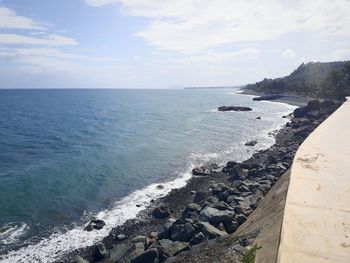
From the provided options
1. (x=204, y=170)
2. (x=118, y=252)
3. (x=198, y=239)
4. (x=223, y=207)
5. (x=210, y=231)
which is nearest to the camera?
(x=198, y=239)

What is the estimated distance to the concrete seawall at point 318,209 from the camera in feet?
30.2

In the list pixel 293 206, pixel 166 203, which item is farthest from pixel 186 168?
pixel 293 206

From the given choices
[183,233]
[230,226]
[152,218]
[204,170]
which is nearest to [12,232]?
[152,218]

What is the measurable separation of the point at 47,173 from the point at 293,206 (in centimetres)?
2517

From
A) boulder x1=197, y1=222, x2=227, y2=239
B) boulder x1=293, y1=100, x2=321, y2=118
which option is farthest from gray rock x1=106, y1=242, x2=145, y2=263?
boulder x1=293, y1=100, x2=321, y2=118

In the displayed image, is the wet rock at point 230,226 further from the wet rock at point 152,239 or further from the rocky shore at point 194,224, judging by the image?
the wet rock at point 152,239

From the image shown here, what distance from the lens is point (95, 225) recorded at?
21.0 meters

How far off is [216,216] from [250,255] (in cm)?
648

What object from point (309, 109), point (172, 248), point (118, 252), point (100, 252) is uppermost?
point (309, 109)

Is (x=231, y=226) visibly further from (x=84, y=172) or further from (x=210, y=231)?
(x=84, y=172)

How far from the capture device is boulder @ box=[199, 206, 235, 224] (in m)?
16.8

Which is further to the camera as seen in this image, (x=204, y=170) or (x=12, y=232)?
(x=204, y=170)

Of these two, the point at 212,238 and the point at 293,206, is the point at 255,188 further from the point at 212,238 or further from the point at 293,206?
the point at 293,206

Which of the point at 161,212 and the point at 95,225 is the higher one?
the point at 161,212
